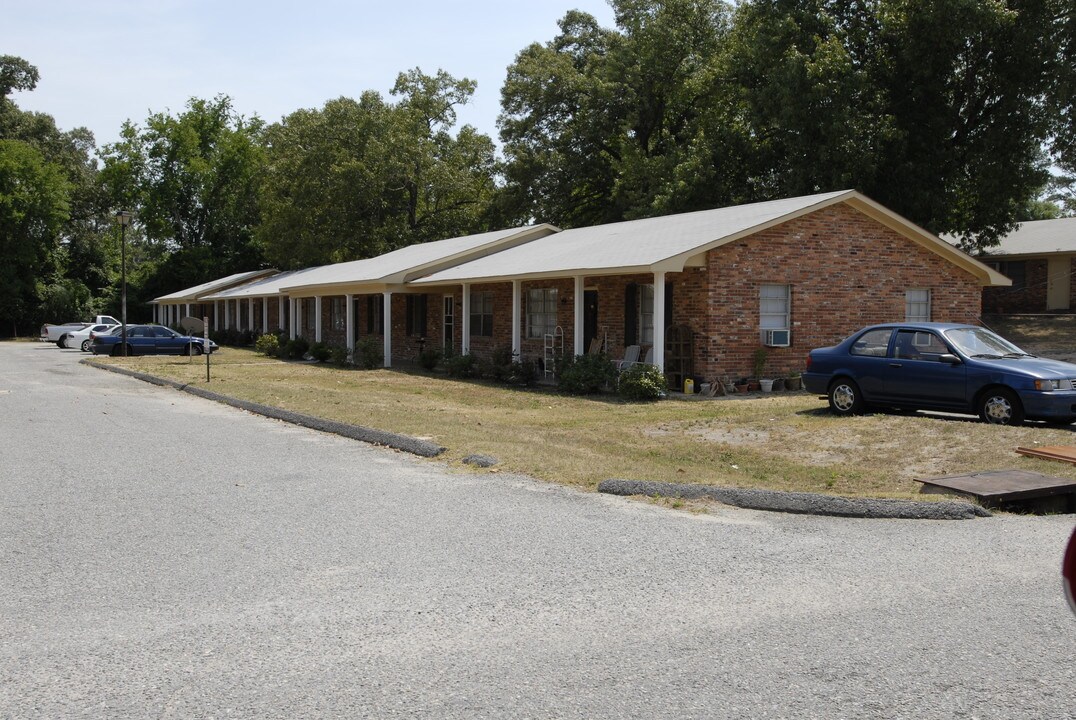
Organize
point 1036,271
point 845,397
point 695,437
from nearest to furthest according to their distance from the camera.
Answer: point 695,437, point 845,397, point 1036,271

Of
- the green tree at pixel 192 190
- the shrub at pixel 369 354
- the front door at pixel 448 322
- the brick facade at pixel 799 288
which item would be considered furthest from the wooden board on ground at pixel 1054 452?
the green tree at pixel 192 190

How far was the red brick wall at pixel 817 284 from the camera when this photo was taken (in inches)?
781

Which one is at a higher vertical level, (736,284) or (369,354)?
(736,284)

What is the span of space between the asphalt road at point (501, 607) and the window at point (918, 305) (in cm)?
1494

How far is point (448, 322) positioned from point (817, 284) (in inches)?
546

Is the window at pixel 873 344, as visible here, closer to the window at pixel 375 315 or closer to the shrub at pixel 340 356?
the shrub at pixel 340 356

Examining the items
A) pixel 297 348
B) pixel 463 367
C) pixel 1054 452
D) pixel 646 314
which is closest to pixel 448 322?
pixel 463 367

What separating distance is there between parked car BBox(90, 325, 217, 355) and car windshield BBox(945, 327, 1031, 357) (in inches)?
1165

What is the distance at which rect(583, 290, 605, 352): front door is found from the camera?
23750mm

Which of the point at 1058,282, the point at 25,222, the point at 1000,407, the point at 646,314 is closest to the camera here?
the point at 1000,407

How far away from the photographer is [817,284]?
2092 cm

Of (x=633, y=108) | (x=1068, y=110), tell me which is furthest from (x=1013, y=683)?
(x=633, y=108)

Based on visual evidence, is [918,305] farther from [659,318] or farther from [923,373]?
[923,373]

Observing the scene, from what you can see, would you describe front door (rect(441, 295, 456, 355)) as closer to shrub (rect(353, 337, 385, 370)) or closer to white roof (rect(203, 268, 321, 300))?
shrub (rect(353, 337, 385, 370))
